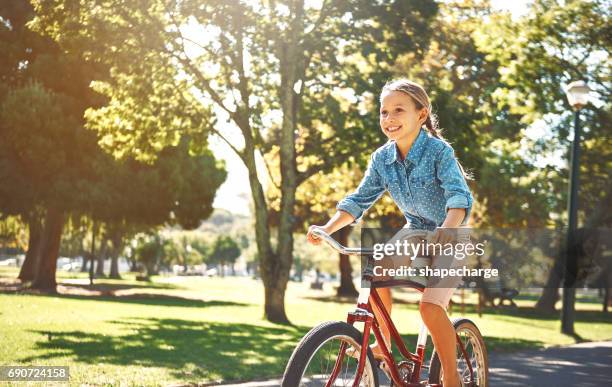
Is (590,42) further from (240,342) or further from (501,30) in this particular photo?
(240,342)

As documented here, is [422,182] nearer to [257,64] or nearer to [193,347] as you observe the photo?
[193,347]

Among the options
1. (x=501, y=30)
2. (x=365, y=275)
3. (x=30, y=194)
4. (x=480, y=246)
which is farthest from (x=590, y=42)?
(x=30, y=194)

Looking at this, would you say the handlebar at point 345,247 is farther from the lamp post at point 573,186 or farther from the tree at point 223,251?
the tree at point 223,251

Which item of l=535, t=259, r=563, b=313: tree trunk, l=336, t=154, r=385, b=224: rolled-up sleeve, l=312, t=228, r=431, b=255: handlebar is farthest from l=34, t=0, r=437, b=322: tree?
l=535, t=259, r=563, b=313: tree trunk

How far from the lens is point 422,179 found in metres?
3.94

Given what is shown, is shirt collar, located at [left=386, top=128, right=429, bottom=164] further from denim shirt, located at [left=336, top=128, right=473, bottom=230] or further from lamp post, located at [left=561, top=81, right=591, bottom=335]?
lamp post, located at [left=561, top=81, right=591, bottom=335]

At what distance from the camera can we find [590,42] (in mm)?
16797

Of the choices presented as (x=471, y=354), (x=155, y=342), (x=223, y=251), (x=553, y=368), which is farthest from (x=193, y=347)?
(x=223, y=251)

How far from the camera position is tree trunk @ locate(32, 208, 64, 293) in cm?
2634

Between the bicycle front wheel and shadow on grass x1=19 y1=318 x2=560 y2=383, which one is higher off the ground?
the bicycle front wheel

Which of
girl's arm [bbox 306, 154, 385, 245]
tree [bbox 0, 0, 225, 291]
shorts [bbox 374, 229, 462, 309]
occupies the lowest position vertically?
shorts [bbox 374, 229, 462, 309]

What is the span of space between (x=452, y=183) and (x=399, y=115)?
512 millimetres

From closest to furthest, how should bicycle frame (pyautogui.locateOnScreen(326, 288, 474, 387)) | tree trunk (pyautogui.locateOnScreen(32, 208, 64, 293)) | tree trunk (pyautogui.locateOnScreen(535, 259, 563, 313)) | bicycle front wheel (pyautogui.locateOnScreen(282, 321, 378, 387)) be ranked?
bicycle front wheel (pyautogui.locateOnScreen(282, 321, 378, 387)), bicycle frame (pyautogui.locateOnScreen(326, 288, 474, 387)), tree trunk (pyautogui.locateOnScreen(535, 259, 563, 313)), tree trunk (pyautogui.locateOnScreen(32, 208, 64, 293))

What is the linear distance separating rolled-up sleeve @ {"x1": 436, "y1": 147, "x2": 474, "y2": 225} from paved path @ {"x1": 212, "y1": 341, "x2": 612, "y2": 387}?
2788 mm
